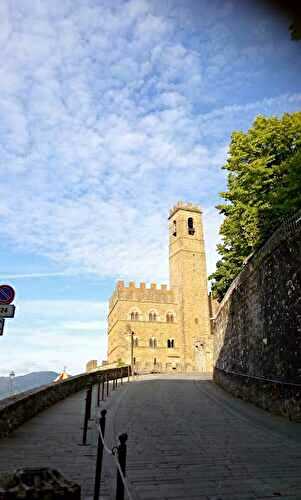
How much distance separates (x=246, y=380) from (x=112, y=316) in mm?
48602

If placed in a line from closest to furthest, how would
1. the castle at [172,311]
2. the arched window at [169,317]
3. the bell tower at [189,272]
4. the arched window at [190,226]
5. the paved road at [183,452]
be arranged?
the paved road at [183,452], the castle at [172,311], the bell tower at [189,272], the arched window at [169,317], the arched window at [190,226]

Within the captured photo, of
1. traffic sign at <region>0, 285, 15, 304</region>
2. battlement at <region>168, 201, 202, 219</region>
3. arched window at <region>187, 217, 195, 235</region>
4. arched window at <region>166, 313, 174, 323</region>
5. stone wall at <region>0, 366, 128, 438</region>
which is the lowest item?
stone wall at <region>0, 366, 128, 438</region>

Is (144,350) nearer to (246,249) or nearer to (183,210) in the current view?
(183,210)

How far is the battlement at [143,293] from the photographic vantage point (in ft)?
183

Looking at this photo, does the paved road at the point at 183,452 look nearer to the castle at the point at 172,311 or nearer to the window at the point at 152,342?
the castle at the point at 172,311

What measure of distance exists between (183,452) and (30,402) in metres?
5.06

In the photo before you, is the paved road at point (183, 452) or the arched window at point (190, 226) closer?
the paved road at point (183, 452)

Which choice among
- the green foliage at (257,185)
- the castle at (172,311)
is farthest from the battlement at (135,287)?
the green foliage at (257,185)

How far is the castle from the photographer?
5366 centimetres

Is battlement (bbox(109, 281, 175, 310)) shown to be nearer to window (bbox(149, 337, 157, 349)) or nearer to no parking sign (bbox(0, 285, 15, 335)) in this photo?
window (bbox(149, 337, 157, 349))

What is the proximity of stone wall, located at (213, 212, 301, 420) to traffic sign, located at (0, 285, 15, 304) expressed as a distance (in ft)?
24.2

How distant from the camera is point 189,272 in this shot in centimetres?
5669

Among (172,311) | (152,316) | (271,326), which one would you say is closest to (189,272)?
(172,311)

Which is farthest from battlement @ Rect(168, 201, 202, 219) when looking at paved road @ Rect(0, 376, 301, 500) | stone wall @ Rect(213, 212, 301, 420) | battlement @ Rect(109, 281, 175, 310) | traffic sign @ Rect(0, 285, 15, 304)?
traffic sign @ Rect(0, 285, 15, 304)
